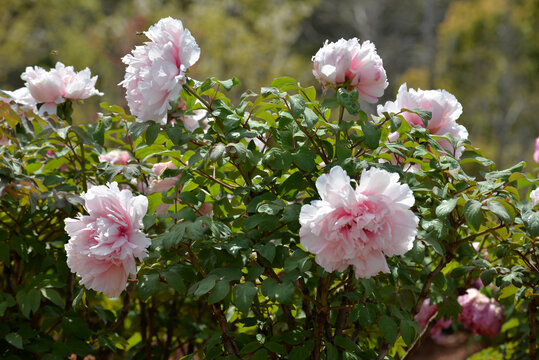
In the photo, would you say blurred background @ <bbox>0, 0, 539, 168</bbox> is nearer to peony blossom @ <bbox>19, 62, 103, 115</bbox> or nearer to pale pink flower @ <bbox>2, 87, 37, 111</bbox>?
pale pink flower @ <bbox>2, 87, 37, 111</bbox>

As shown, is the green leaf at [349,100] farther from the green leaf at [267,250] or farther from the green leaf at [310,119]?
the green leaf at [267,250]

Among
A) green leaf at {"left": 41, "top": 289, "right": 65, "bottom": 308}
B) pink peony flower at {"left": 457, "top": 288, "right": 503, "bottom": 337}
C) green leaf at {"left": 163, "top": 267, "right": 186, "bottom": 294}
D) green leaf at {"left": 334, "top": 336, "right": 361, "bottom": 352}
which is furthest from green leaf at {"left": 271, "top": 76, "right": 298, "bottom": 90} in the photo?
pink peony flower at {"left": 457, "top": 288, "right": 503, "bottom": 337}

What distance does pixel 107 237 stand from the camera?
1.22m

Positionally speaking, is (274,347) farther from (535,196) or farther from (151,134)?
(535,196)

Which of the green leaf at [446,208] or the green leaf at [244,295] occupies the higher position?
the green leaf at [446,208]

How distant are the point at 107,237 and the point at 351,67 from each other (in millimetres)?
673

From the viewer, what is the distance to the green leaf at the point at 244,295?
124cm

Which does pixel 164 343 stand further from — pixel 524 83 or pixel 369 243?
pixel 524 83

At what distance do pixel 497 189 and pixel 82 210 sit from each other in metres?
1.05

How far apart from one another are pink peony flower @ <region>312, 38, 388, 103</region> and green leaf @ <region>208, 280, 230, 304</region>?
52cm

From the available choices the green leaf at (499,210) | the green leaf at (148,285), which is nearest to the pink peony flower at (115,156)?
the green leaf at (148,285)

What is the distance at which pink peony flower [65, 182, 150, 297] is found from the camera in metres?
1.22

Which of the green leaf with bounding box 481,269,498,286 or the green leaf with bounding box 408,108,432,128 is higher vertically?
the green leaf with bounding box 408,108,432,128

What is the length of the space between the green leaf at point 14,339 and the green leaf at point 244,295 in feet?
2.47
